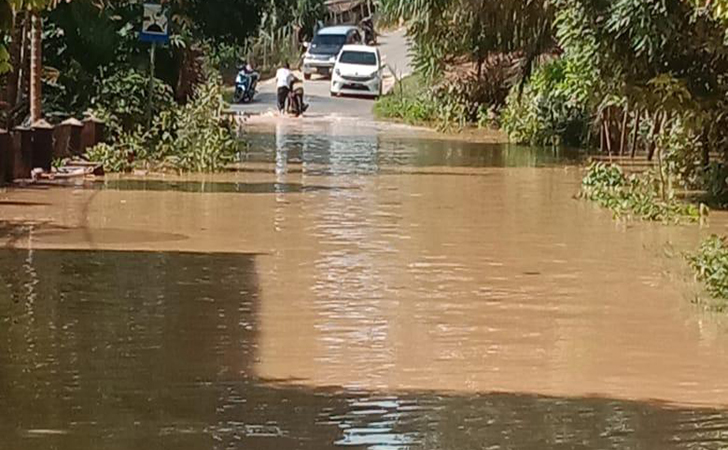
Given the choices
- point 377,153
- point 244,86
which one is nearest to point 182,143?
point 377,153

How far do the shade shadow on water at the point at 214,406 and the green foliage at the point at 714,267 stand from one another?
3.70m

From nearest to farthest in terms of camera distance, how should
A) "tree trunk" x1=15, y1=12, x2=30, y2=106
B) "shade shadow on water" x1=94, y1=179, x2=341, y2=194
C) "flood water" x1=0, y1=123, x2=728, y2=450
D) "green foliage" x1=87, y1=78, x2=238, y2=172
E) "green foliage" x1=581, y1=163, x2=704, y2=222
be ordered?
"flood water" x1=0, y1=123, x2=728, y2=450, "green foliage" x1=581, y1=163, x2=704, y2=222, "shade shadow on water" x1=94, y1=179, x2=341, y2=194, "tree trunk" x1=15, y1=12, x2=30, y2=106, "green foliage" x1=87, y1=78, x2=238, y2=172

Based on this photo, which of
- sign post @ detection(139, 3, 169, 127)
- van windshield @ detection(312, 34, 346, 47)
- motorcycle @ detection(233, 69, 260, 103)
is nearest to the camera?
sign post @ detection(139, 3, 169, 127)

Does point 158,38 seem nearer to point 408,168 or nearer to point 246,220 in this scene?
point 408,168

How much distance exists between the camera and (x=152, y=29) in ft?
77.6

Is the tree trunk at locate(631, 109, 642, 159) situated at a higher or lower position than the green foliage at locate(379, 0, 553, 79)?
lower

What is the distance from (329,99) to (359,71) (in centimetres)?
145

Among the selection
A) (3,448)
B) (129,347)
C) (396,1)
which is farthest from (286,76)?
(3,448)

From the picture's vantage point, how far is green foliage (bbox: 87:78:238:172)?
22.2m

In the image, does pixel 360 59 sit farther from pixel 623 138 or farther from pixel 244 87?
pixel 623 138

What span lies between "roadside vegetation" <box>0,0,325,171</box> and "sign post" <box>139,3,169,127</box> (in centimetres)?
29

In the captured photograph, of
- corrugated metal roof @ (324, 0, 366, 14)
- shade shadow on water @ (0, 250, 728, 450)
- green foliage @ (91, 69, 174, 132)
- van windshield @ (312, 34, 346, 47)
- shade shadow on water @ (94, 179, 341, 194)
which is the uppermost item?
corrugated metal roof @ (324, 0, 366, 14)

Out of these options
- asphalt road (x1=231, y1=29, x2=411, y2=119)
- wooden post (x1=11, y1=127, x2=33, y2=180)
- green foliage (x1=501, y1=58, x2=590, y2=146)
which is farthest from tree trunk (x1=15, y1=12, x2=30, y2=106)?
asphalt road (x1=231, y1=29, x2=411, y2=119)

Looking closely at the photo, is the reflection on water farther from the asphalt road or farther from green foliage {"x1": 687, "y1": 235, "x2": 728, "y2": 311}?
green foliage {"x1": 687, "y1": 235, "x2": 728, "y2": 311}
